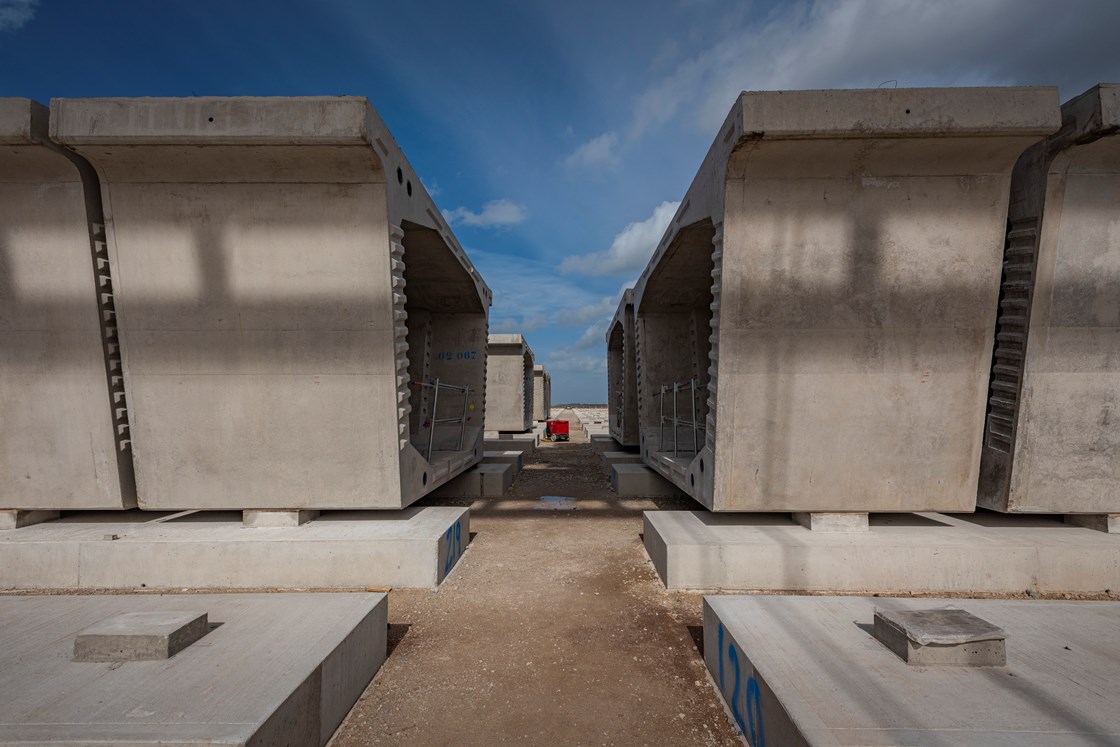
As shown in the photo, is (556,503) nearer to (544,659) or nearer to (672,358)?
(672,358)

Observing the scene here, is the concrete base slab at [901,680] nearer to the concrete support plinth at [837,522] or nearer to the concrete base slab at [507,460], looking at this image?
the concrete support plinth at [837,522]

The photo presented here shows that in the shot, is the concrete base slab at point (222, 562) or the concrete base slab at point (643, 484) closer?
the concrete base slab at point (222, 562)

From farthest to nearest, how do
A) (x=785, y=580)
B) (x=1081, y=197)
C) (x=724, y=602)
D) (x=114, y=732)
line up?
(x=785, y=580) → (x=1081, y=197) → (x=724, y=602) → (x=114, y=732)

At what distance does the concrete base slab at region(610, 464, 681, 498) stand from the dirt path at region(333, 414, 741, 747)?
3.20 metres

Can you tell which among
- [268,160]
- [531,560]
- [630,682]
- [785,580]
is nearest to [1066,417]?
[785,580]

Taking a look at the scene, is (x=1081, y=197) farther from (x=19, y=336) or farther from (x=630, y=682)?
(x=19, y=336)

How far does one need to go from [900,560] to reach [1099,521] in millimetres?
2553

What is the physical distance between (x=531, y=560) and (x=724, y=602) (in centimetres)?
335

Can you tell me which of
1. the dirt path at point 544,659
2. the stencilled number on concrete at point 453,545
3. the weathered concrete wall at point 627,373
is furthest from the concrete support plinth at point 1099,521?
the weathered concrete wall at point 627,373

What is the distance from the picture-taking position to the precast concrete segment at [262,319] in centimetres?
529

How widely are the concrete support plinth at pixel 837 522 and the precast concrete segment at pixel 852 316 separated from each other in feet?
0.58

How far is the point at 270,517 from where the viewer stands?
5.84 metres

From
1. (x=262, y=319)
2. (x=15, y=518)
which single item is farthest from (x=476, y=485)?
(x=15, y=518)

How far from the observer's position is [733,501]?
5.52m
